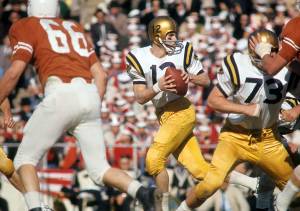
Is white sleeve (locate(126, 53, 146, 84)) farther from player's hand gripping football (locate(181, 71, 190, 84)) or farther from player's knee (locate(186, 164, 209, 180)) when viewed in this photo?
player's knee (locate(186, 164, 209, 180))

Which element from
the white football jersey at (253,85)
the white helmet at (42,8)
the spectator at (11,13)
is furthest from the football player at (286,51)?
the spectator at (11,13)

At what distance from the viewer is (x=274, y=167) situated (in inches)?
381

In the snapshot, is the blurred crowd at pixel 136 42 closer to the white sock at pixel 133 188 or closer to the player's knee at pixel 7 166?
the player's knee at pixel 7 166

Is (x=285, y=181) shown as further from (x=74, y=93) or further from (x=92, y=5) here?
(x=92, y=5)

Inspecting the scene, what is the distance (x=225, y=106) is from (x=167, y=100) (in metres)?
1.02

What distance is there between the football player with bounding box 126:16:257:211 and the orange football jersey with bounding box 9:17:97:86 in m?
1.17

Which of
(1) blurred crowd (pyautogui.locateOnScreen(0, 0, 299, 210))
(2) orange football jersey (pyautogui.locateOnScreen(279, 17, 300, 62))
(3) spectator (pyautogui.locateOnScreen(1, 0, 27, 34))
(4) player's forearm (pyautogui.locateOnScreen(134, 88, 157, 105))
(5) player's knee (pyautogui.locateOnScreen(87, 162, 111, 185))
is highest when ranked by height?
(2) orange football jersey (pyautogui.locateOnScreen(279, 17, 300, 62))

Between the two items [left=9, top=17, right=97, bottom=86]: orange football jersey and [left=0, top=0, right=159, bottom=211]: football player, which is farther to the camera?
[left=9, top=17, right=97, bottom=86]: orange football jersey

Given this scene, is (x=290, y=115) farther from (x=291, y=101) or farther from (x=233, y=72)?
(x=291, y=101)

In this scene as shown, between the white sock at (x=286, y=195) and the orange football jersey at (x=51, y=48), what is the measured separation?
75.2 inches

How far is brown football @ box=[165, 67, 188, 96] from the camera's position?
9789mm

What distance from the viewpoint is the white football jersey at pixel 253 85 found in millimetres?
9547

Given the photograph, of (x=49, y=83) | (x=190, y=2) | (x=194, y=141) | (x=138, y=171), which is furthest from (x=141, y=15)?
(x=49, y=83)

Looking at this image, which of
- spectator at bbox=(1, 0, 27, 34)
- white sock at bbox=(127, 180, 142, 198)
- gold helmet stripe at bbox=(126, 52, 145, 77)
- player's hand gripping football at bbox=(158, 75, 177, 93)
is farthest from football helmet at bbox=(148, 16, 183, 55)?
spectator at bbox=(1, 0, 27, 34)
